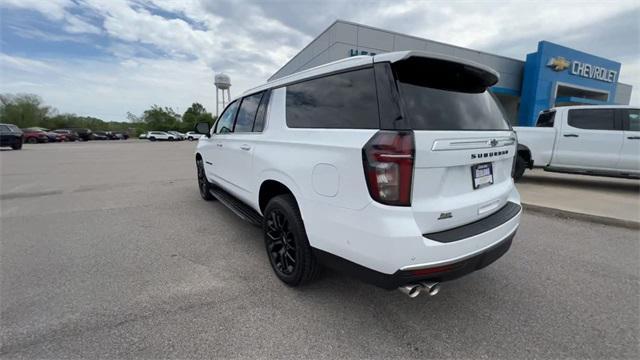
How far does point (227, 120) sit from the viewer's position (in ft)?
14.1

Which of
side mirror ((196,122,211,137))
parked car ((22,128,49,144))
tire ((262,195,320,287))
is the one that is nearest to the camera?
tire ((262,195,320,287))

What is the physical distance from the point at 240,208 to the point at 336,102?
6.95 feet

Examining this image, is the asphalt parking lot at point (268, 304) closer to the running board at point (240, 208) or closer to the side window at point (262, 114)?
the running board at point (240, 208)

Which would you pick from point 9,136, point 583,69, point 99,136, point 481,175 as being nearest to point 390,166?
point 481,175

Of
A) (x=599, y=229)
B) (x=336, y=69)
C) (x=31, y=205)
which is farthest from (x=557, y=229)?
(x=31, y=205)

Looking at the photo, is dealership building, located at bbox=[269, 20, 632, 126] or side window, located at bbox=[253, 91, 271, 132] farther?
dealership building, located at bbox=[269, 20, 632, 126]

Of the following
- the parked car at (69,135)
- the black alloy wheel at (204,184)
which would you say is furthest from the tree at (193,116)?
the black alloy wheel at (204,184)

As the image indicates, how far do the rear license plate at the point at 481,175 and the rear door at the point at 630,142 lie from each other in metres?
6.95

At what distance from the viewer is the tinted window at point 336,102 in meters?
1.90

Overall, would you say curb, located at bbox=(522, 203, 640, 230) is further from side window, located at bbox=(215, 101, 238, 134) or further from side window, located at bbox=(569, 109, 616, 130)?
side window, located at bbox=(215, 101, 238, 134)

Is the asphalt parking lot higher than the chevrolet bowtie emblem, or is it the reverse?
the chevrolet bowtie emblem

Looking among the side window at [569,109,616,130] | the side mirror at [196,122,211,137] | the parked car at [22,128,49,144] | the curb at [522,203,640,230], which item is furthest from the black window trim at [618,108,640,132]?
the parked car at [22,128,49,144]

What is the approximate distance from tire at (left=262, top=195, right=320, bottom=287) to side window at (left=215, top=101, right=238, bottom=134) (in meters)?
1.92

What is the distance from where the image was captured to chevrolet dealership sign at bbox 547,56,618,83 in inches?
744
